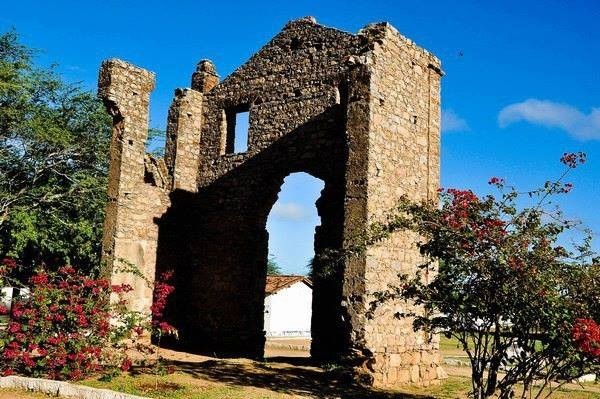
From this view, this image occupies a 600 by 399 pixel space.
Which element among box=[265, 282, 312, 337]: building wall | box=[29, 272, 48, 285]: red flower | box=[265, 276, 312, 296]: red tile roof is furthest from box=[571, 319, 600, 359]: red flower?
box=[265, 282, 312, 337]: building wall

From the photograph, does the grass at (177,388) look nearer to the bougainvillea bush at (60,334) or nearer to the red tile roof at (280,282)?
the bougainvillea bush at (60,334)

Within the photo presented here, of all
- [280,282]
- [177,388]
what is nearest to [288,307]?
[280,282]

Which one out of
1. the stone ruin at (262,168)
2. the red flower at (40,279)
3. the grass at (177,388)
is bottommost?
the grass at (177,388)

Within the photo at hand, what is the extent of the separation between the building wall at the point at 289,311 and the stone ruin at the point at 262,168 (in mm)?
19071

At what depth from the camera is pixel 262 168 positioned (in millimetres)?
16406

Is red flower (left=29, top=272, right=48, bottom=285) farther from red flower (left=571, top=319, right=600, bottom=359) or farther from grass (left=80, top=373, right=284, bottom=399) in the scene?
red flower (left=571, top=319, right=600, bottom=359)

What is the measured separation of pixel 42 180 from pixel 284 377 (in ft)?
48.7

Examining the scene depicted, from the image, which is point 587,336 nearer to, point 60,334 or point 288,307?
point 60,334

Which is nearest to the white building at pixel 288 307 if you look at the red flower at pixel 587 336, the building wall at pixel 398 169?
the building wall at pixel 398 169

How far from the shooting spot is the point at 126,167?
15.7 metres

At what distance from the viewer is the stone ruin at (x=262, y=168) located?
12.8m

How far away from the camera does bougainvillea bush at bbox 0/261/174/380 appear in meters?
11.2

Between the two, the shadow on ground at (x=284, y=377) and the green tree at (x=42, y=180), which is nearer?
the shadow on ground at (x=284, y=377)

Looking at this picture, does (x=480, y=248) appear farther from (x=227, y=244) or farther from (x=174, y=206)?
(x=174, y=206)
